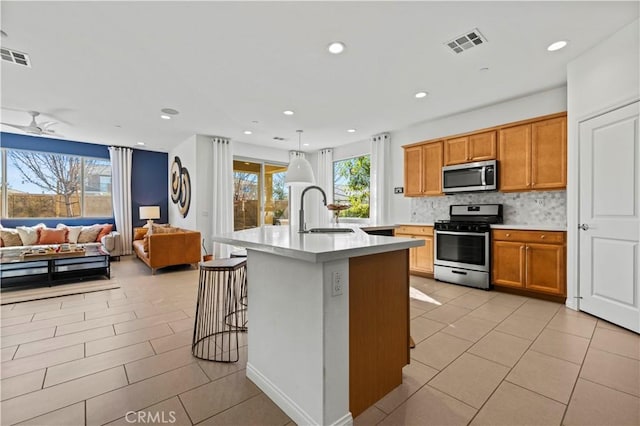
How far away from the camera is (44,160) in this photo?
6.49m

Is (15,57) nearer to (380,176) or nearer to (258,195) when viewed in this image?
(258,195)

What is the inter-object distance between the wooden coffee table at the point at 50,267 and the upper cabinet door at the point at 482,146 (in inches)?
235

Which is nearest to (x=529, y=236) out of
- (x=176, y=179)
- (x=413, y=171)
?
(x=413, y=171)

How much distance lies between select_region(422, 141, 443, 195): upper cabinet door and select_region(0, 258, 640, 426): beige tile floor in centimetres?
214

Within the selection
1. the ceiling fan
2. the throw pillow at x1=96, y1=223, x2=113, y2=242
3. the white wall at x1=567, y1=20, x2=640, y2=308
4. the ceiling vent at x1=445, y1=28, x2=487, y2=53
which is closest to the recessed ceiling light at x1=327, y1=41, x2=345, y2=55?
the ceiling vent at x1=445, y1=28, x2=487, y2=53

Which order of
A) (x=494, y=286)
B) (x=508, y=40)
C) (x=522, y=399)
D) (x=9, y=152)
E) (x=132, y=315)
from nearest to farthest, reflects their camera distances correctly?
(x=522, y=399) < (x=508, y=40) < (x=132, y=315) < (x=494, y=286) < (x=9, y=152)

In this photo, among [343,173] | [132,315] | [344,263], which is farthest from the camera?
[343,173]

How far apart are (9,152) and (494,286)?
375 inches

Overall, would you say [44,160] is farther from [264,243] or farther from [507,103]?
[507,103]

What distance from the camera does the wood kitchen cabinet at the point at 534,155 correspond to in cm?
352

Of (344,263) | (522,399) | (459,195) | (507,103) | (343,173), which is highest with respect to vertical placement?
(507,103)

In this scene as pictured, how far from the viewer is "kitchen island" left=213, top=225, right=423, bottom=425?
139 centimetres

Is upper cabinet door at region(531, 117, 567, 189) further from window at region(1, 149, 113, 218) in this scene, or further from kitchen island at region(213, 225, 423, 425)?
window at region(1, 149, 113, 218)

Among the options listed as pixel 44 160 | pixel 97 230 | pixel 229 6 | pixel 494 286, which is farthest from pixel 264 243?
pixel 44 160
